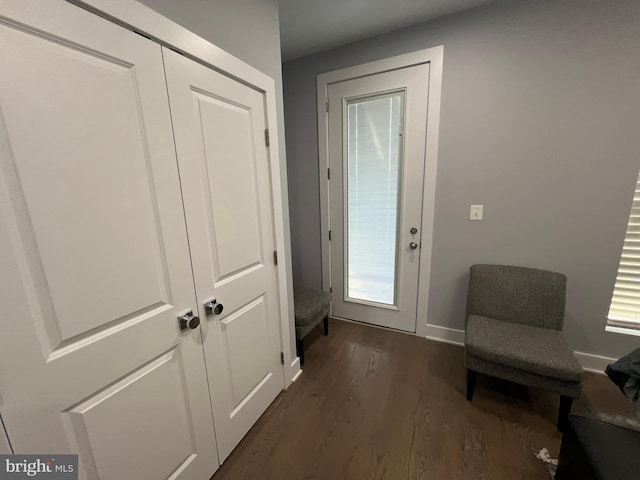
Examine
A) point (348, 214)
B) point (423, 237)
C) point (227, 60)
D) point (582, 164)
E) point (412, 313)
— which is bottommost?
point (412, 313)

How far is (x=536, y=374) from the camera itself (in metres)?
1.42

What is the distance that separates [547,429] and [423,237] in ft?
4.51

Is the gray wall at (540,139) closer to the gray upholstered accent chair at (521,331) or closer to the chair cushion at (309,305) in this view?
the gray upholstered accent chair at (521,331)

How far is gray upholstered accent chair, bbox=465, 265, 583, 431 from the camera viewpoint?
4.57 ft

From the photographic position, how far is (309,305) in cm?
214

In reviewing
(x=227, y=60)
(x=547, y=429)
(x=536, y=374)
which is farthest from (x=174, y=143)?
(x=547, y=429)

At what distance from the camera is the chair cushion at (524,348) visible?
136cm

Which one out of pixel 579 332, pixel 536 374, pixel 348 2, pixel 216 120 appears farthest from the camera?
pixel 579 332

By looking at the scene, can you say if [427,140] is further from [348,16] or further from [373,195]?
[348,16]

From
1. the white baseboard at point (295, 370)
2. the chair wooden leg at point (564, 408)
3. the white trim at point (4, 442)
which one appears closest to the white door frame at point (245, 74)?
the white baseboard at point (295, 370)

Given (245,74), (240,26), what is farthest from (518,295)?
(240,26)

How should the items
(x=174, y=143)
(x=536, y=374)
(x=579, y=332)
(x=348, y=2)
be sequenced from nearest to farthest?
(x=174, y=143) < (x=536, y=374) < (x=348, y=2) < (x=579, y=332)

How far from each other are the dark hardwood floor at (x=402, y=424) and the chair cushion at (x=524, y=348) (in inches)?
14.8

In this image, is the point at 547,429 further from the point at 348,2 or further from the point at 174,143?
the point at 348,2
